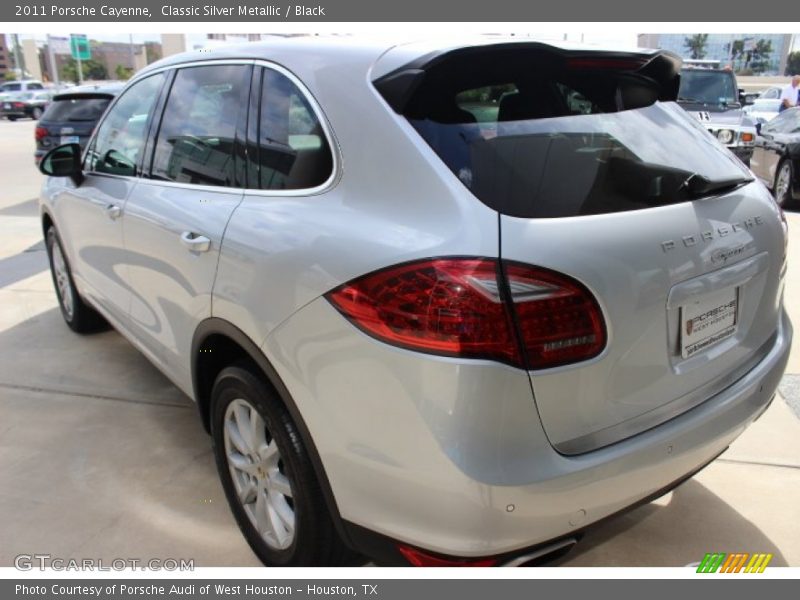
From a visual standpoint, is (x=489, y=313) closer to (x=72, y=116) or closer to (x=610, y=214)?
(x=610, y=214)

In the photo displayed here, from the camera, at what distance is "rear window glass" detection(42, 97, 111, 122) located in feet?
35.2

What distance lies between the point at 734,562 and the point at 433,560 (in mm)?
1377

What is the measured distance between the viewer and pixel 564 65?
2.04m

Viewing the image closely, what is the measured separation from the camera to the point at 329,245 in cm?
184

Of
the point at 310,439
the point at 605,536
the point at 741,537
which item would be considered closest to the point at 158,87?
the point at 310,439

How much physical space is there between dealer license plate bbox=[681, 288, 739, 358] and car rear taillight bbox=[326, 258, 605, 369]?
392 mm

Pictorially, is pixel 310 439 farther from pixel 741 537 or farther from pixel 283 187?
pixel 741 537

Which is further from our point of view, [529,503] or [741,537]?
[741,537]

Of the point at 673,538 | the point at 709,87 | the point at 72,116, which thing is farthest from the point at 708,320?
the point at 709,87

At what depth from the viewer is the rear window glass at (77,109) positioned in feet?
35.2

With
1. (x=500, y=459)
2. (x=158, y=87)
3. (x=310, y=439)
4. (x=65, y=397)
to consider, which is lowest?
(x=65, y=397)

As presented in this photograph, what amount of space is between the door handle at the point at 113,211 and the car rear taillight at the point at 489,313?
78.2 inches

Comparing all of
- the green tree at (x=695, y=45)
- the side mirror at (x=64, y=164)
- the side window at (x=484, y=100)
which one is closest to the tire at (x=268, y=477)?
the side window at (x=484, y=100)

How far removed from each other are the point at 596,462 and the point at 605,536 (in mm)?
1041
